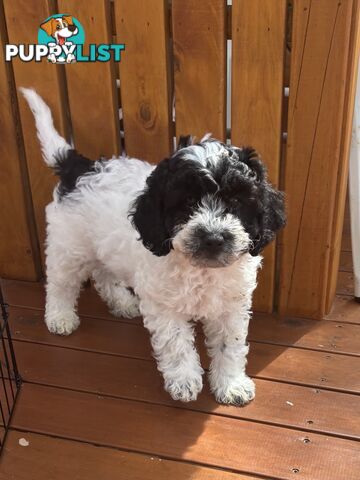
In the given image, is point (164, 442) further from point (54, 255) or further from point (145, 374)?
point (54, 255)

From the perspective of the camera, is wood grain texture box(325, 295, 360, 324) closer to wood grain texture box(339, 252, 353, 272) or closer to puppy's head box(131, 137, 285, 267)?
wood grain texture box(339, 252, 353, 272)

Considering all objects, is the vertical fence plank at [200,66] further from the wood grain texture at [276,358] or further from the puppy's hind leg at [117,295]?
the wood grain texture at [276,358]

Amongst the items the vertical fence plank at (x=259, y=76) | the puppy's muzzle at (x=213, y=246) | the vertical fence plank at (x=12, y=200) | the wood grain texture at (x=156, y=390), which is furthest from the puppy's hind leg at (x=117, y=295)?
the puppy's muzzle at (x=213, y=246)

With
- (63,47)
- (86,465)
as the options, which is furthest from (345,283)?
(63,47)

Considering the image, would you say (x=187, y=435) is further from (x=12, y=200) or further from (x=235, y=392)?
(x=12, y=200)

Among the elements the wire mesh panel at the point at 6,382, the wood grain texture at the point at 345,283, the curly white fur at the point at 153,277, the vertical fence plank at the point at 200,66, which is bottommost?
the wood grain texture at the point at 345,283

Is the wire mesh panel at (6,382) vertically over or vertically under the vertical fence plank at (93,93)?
under

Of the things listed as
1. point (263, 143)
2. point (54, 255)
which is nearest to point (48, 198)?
point (54, 255)
